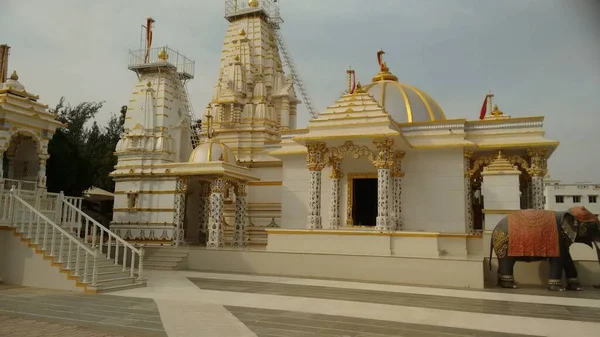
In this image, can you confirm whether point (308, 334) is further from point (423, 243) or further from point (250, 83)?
point (250, 83)

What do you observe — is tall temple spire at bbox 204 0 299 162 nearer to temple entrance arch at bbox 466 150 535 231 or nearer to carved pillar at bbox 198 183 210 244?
carved pillar at bbox 198 183 210 244

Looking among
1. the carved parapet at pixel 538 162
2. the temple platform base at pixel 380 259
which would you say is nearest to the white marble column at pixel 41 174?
the temple platform base at pixel 380 259

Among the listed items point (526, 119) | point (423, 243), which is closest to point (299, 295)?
point (423, 243)

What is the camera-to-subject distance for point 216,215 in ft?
57.2

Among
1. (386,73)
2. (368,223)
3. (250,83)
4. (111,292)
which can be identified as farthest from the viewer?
(250,83)

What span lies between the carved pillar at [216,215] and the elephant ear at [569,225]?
1088 centimetres

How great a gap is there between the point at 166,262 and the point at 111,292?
5.61m

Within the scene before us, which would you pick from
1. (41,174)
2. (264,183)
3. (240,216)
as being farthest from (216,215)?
(41,174)

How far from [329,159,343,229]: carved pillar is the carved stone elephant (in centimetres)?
519

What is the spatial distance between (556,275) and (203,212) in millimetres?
14318

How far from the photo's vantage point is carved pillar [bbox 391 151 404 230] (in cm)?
1584

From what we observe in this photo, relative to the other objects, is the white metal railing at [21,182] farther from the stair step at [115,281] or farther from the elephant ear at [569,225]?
the elephant ear at [569,225]

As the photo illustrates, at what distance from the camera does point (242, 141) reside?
22141 mm

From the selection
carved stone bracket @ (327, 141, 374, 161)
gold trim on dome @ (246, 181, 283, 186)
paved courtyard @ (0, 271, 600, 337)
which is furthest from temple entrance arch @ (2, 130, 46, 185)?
carved stone bracket @ (327, 141, 374, 161)
